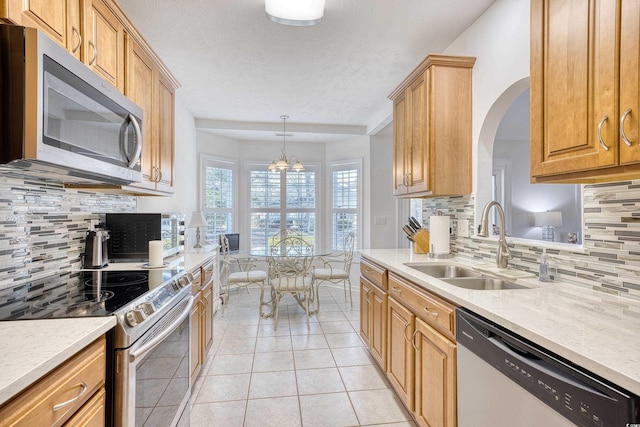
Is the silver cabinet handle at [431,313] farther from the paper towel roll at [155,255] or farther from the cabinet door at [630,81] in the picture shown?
the paper towel roll at [155,255]

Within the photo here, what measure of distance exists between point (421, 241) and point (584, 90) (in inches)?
68.1

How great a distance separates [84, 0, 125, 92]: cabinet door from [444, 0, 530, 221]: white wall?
88.2 inches

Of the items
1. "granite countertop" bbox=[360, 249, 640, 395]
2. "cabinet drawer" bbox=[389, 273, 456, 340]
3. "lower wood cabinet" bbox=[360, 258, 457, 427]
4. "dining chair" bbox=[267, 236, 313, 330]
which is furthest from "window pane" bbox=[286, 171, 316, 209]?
"granite countertop" bbox=[360, 249, 640, 395]

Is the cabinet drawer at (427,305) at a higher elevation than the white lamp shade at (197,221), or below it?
below

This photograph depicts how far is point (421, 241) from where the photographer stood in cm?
268

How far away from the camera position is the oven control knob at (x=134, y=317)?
1139mm

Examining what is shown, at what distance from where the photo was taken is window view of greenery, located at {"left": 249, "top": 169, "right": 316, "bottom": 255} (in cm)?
548

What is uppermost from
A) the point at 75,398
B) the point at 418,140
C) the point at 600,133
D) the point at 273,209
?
the point at 418,140

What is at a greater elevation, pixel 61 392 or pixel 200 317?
pixel 61 392

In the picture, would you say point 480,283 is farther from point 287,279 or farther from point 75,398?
point 287,279

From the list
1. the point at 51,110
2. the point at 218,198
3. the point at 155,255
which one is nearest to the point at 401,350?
the point at 155,255

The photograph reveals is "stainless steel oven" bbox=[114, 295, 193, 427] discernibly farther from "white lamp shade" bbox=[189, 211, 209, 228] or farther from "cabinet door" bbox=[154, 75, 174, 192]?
"white lamp shade" bbox=[189, 211, 209, 228]

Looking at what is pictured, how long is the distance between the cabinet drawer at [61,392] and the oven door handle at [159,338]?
101mm

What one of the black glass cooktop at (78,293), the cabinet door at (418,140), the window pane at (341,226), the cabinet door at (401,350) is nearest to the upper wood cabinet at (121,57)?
the black glass cooktop at (78,293)
